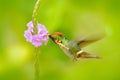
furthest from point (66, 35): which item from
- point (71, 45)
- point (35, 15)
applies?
point (35, 15)

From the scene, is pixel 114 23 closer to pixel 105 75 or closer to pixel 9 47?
pixel 105 75

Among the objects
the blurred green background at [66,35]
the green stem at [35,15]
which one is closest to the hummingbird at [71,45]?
the green stem at [35,15]

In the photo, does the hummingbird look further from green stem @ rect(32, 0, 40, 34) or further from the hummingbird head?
green stem @ rect(32, 0, 40, 34)

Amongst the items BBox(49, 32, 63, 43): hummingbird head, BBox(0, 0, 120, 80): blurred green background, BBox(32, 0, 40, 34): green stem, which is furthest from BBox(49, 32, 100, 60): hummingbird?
BBox(0, 0, 120, 80): blurred green background

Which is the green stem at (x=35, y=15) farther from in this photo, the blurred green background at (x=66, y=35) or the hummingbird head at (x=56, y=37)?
the blurred green background at (x=66, y=35)

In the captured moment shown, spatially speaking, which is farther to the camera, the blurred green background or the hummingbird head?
the blurred green background

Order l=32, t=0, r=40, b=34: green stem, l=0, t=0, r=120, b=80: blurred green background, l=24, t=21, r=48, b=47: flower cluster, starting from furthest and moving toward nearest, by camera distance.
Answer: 1. l=0, t=0, r=120, b=80: blurred green background
2. l=24, t=21, r=48, b=47: flower cluster
3. l=32, t=0, r=40, b=34: green stem

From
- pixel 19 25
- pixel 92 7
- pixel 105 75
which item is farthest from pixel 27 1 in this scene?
pixel 105 75
